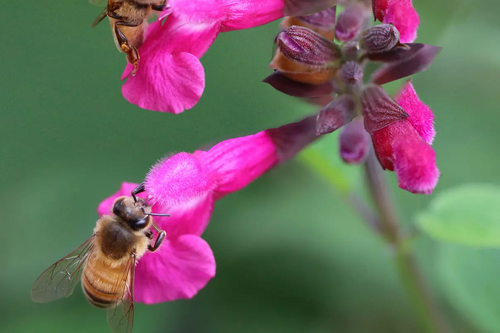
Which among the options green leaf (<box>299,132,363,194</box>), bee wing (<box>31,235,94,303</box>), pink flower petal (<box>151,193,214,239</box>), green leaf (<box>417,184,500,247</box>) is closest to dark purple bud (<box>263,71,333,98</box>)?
pink flower petal (<box>151,193,214,239</box>)

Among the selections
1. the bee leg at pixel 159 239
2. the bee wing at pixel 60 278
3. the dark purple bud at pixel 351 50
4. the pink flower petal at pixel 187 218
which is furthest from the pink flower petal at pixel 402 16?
the bee wing at pixel 60 278

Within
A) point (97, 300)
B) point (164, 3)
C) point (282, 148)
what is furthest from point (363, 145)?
point (97, 300)

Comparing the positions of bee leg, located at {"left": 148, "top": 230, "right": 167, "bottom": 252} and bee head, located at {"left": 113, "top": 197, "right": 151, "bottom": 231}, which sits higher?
bee head, located at {"left": 113, "top": 197, "right": 151, "bottom": 231}

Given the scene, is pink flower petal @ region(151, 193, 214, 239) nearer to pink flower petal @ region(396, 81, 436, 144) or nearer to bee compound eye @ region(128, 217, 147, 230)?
bee compound eye @ region(128, 217, 147, 230)

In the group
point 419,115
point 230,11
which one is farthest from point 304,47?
point 419,115

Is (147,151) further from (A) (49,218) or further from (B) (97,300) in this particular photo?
(B) (97,300)

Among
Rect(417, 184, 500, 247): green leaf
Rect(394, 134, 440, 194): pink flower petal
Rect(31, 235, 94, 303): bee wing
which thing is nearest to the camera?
Rect(394, 134, 440, 194): pink flower petal

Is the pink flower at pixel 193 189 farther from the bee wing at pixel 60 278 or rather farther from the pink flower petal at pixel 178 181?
the bee wing at pixel 60 278

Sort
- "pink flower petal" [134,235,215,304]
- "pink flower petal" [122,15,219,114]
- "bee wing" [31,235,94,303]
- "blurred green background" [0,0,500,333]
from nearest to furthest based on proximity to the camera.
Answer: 1. "pink flower petal" [122,15,219,114]
2. "pink flower petal" [134,235,215,304]
3. "bee wing" [31,235,94,303]
4. "blurred green background" [0,0,500,333]
